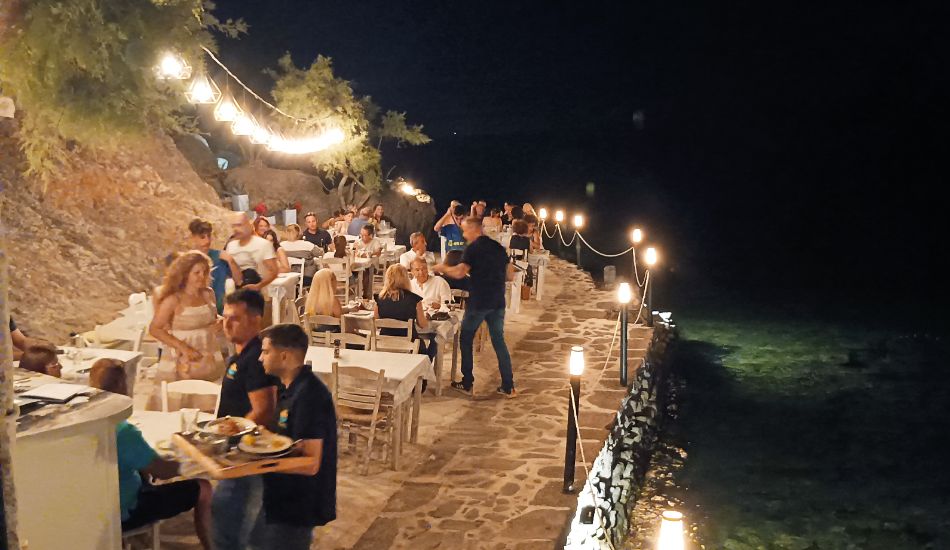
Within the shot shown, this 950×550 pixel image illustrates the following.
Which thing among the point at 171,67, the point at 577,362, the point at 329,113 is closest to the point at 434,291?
the point at 577,362

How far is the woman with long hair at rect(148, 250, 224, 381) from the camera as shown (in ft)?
19.5

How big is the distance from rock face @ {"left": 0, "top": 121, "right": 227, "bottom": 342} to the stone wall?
5829 mm

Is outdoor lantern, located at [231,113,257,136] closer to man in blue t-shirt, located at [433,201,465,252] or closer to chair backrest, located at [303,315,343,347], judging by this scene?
man in blue t-shirt, located at [433,201,465,252]

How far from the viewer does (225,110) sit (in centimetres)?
1188

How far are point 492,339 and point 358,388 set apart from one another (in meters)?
2.19

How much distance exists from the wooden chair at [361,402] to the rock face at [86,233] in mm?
4353

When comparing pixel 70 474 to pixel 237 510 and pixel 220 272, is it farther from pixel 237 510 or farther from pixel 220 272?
pixel 220 272

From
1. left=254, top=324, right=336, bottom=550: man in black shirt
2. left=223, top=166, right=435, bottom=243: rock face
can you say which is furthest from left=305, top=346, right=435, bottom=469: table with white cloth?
left=223, top=166, right=435, bottom=243: rock face

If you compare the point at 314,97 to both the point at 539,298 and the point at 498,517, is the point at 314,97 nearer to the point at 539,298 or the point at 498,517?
the point at 539,298

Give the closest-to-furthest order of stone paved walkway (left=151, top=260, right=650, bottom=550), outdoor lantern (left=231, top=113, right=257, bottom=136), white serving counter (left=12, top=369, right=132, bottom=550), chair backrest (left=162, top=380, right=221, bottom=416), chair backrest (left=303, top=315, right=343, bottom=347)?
white serving counter (left=12, top=369, right=132, bottom=550), chair backrest (left=162, top=380, right=221, bottom=416), stone paved walkway (left=151, top=260, right=650, bottom=550), chair backrest (left=303, top=315, right=343, bottom=347), outdoor lantern (left=231, top=113, right=257, bottom=136)

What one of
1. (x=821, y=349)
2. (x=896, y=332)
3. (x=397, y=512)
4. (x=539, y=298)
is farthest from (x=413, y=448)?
(x=896, y=332)

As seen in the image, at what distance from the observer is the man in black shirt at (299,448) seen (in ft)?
11.8

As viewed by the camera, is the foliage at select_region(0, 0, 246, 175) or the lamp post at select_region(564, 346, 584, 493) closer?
the lamp post at select_region(564, 346, 584, 493)

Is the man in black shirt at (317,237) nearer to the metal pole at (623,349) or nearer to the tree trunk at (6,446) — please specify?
the metal pole at (623,349)
